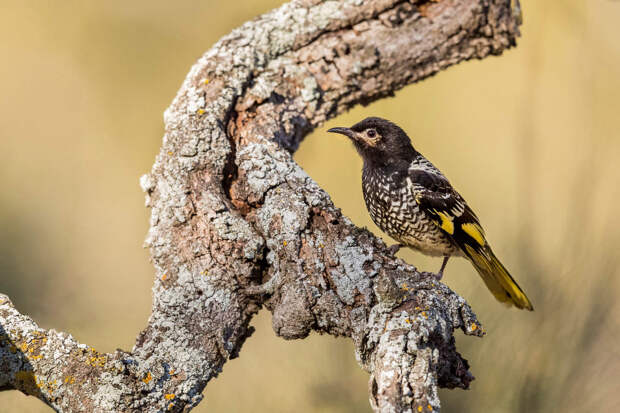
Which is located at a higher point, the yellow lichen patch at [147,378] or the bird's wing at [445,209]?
the bird's wing at [445,209]

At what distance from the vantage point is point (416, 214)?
3.58 meters

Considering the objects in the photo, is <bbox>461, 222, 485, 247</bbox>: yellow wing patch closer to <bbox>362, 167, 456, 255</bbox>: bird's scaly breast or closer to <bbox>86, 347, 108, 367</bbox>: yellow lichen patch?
<bbox>362, 167, 456, 255</bbox>: bird's scaly breast

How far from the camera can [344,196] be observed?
4695mm

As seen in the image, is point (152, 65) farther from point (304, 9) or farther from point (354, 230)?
point (354, 230)

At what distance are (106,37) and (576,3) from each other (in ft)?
13.1

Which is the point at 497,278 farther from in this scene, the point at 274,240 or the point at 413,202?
the point at 274,240

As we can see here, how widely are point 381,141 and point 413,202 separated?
18.2 inches

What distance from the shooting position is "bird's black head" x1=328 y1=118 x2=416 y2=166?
3.72m

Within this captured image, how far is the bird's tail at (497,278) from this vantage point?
3.08m

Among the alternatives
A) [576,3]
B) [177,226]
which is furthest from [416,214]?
[576,3]

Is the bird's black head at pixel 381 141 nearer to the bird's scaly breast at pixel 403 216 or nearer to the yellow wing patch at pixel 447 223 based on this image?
the bird's scaly breast at pixel 403 216

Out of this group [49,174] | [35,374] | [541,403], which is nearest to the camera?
[35,374]

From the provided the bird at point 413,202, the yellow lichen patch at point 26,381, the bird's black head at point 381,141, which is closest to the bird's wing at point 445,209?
the bird at point 413,202

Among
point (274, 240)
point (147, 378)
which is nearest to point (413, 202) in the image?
point (274, 240)
